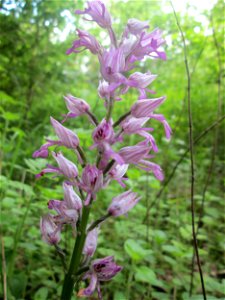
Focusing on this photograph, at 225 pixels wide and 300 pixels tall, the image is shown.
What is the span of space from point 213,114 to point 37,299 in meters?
4.75

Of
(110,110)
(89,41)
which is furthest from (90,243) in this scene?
(89,41)

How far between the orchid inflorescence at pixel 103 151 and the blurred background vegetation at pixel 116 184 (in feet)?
1.44

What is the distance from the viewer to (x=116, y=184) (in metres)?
3.44

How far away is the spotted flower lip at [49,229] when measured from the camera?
1346mm

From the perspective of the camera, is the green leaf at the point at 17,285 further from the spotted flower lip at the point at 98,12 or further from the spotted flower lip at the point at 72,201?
the spotted flower lip at the point at 98,12

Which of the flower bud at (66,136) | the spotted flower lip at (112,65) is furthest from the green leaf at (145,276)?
the spotted flower lip at (112,65)

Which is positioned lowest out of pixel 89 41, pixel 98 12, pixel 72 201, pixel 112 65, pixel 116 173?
pixel 72 201

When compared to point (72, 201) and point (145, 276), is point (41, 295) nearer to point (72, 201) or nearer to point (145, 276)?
point (145, 276)

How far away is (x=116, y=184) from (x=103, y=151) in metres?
2.25

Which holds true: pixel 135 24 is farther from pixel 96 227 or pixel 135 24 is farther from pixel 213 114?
pixel 213 114

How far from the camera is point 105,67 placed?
1245 millimetres

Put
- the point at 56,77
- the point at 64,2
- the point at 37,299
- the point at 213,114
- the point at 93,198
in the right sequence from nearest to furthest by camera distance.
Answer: the point at 93,198 < the point at 37,299 < the point at 64,2 < the point at 56,77 < the point at 213,114

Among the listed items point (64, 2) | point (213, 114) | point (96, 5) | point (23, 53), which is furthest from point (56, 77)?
point (96, 5)

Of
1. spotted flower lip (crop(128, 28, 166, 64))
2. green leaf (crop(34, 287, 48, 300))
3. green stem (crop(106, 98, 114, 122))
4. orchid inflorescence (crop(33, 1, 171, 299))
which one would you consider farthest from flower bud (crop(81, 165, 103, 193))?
green leaf (crop(34, 287, 48, 300))
